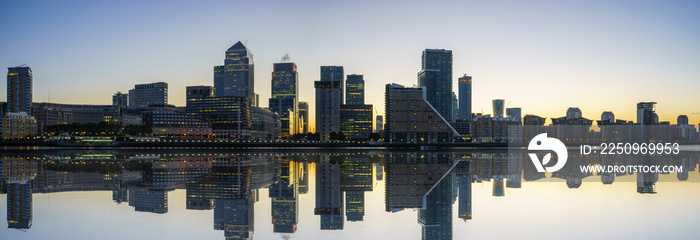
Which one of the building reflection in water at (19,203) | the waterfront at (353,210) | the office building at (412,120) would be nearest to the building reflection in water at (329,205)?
the waterfront at (353,210)

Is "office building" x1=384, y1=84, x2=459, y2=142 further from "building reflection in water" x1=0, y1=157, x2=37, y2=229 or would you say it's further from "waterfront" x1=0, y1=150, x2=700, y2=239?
"building reflection in water" x1=0, y1=157, x2=37, y2=229

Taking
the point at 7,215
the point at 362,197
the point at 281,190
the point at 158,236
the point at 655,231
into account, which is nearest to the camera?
the point at 158,236

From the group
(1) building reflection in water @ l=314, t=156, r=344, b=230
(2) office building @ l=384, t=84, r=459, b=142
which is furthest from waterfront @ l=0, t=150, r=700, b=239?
(2) office building @ l=384, t=84, r=459, b=142

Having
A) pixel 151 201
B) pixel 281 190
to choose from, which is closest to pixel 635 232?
pixel 281 190

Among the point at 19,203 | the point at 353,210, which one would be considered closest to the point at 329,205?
the point at 353,210

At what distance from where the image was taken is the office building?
639 ft

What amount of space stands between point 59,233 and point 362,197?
517 inches

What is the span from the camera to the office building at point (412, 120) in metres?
195

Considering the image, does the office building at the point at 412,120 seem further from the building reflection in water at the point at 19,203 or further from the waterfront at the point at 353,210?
the building reflection in water at the point at 19,203

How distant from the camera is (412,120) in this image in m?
196

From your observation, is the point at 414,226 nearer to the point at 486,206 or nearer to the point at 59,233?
the point at 486,206

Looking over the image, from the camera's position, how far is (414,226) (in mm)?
15883

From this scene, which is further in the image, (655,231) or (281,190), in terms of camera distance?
(281,190)

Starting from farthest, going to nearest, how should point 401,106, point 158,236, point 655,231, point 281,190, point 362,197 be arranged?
point 401,106
point 281,190
point 362,197
point 655,231
point 158,236
